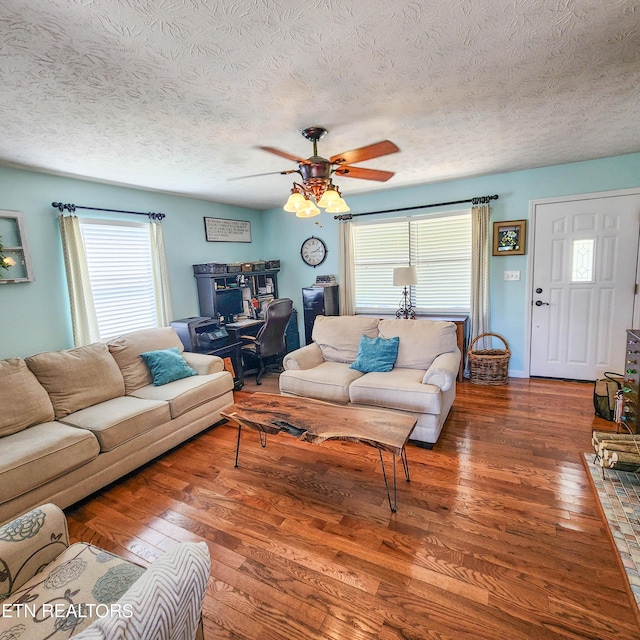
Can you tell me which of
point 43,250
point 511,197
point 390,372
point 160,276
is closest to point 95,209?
point 43,250

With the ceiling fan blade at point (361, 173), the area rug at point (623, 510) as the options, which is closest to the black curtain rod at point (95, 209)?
the ceiling fan blade at point (361, 173)

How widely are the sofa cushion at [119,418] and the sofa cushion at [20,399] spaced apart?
0.17m

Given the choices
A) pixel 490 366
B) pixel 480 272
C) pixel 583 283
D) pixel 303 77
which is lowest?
pixel 490 366

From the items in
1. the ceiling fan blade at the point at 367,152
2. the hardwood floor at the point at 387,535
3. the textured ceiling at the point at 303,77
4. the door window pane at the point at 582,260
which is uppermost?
the textured ceiling at the point at 303,77

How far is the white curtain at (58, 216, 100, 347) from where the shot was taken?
328cm

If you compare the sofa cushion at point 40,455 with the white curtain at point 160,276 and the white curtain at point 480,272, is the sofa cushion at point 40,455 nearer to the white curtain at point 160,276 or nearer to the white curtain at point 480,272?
the white curtain at point 160,276

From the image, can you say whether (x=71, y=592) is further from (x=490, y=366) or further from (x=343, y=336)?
(x=490, y=366)

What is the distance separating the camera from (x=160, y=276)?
4.16m

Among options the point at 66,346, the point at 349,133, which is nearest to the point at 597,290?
the point at 349,133

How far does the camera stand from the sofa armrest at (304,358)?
3426 millimetres

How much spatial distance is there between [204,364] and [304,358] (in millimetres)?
986

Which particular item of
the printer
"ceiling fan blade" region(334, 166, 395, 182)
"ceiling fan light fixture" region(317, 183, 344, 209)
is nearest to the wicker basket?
"ceiling fan blade" region(334, 166, 395, 182)

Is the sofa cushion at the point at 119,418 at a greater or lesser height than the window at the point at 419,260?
lesser

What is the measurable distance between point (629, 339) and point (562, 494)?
1.54 meters
